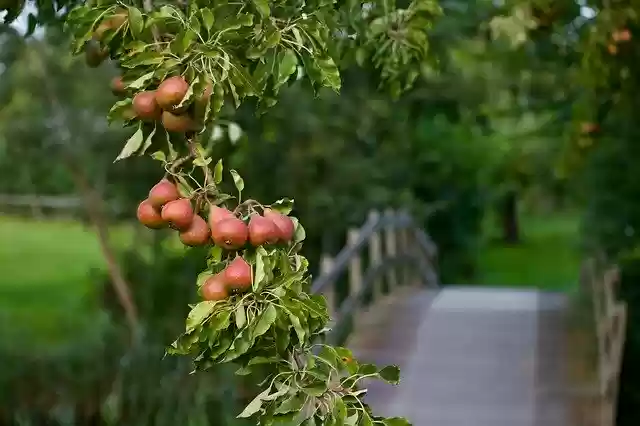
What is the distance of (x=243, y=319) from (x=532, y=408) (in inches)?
172

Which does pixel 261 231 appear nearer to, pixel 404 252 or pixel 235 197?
pixel 235 197

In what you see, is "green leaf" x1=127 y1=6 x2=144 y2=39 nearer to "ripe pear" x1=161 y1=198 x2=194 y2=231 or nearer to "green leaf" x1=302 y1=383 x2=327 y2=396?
"ripe pear" x1=161 y1=198 x2=194 y2=231

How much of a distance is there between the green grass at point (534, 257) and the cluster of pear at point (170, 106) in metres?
18.0

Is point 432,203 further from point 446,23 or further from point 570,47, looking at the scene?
point 570,47

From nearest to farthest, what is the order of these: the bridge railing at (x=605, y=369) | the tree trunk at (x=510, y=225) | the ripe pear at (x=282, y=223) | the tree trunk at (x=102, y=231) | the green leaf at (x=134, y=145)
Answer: the ripe pear at (x=282, y=223) < the green leaf at (x=134, y=145) < the bridge railing at (x=605, y=369) < the tree trunk at (x=102, y=231) < the tree trunk at (x=510, y=225)

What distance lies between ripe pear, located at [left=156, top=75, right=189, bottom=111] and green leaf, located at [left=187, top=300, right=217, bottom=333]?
34cm

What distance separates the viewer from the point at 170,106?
4.91 ft

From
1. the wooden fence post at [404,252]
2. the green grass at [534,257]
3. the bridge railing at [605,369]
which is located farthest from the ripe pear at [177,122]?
the green grass at [534,257]

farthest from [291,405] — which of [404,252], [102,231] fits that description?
[404,252]

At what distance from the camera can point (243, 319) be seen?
4.74 feet

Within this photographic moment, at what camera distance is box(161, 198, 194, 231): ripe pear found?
4.91ft

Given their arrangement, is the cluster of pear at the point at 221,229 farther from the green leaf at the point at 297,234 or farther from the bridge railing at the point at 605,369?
the bridge railing at the point at 605,369

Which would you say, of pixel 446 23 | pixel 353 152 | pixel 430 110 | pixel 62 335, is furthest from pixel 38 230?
pixel 446 23

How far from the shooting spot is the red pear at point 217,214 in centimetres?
149
